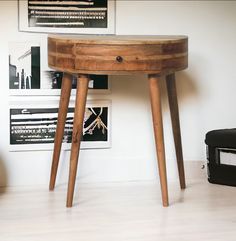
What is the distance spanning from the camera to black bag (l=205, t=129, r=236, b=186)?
246 centimetres

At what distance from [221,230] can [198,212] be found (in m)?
0.19

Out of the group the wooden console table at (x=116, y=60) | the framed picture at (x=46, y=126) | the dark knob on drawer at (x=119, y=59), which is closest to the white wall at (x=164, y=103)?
the framed picture at (x=46, y=126)

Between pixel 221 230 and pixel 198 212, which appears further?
pixel 198 212

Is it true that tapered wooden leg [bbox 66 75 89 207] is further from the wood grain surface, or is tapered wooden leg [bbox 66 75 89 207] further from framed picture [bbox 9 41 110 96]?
framed picture [bbox 9 41 110 96]

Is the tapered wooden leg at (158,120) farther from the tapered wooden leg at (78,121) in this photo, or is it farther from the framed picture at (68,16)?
the framed picture at (68,16)

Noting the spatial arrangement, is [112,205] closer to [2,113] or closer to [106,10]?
[2,113]

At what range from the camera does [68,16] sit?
2430 mm

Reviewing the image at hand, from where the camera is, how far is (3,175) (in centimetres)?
247

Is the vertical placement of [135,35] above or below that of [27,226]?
above

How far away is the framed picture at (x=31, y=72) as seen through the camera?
7.97 ft

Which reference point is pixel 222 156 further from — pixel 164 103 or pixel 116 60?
pixel 116 60

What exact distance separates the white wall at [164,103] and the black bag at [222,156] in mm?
127

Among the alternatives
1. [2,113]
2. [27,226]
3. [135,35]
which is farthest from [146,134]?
[27,226]

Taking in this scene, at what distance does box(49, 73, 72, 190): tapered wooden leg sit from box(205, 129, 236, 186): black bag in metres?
0.60
